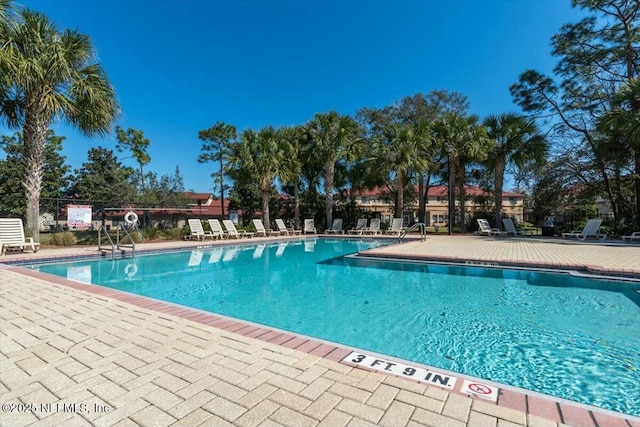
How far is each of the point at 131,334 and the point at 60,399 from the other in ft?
3.99

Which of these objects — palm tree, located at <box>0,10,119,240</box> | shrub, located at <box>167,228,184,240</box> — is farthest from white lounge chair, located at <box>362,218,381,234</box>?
palm tree, located at <box>0,10,119,240</box>

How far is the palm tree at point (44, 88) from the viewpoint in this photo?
959 centimetres

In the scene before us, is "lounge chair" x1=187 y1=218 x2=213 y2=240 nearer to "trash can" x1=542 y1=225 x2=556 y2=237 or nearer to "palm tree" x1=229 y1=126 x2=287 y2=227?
"palm tree" x1=229 y1=126 x2=287 y2=227

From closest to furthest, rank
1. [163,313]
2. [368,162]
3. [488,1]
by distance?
[163,313]
[488,1]
[368,162]

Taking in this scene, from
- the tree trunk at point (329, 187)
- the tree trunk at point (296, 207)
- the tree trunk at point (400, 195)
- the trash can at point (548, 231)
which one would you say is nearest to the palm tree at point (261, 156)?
the tree trunk at point (296, 207)

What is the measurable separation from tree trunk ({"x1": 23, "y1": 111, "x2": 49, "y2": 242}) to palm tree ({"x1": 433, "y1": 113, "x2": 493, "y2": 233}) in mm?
17834

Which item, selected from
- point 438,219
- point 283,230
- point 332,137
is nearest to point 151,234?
point 283,230

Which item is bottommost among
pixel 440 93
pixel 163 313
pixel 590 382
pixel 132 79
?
pixel 590 382

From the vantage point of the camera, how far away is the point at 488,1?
456 inches

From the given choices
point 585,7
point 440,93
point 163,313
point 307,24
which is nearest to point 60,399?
point 163,313

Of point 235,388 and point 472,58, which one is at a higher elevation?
point 472,58

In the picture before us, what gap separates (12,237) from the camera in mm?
10039

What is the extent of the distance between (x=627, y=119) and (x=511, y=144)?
5032mm

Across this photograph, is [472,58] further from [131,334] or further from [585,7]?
[131,334]
